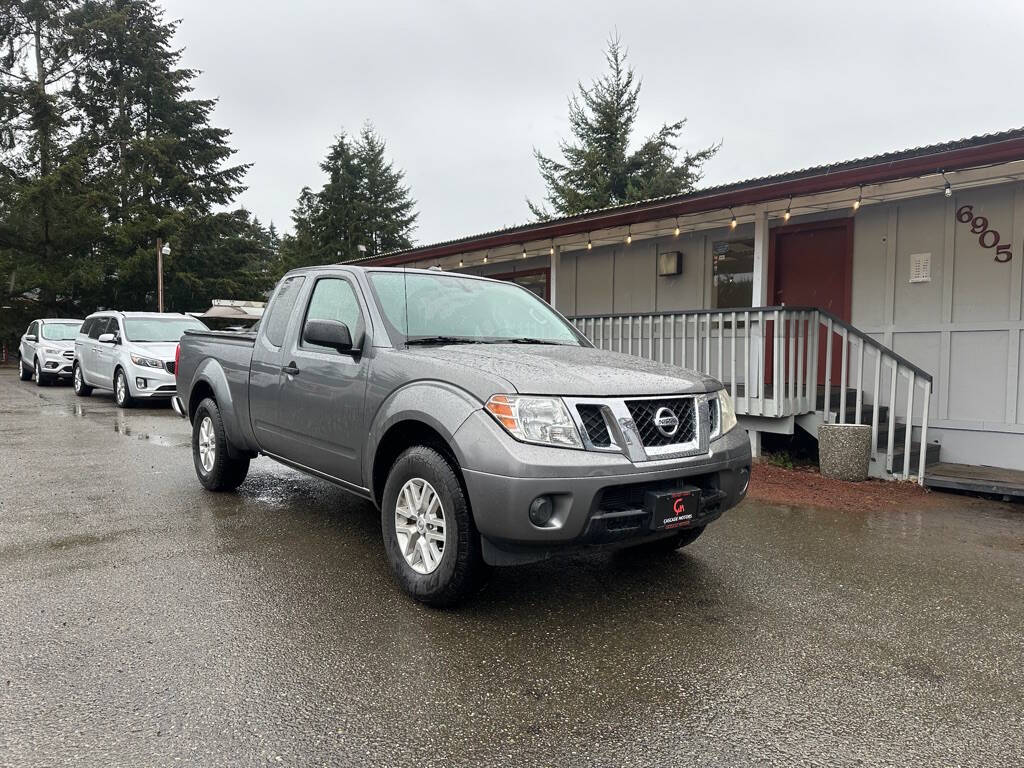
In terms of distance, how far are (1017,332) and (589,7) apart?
19.0 metres

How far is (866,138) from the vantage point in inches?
1321

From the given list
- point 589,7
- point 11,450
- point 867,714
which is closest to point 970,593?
point 867,714

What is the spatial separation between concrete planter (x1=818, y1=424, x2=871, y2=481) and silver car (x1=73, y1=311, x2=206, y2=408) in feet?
31.3

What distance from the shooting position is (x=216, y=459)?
5.62m

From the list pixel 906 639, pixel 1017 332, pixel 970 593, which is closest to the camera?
pixel 906 639

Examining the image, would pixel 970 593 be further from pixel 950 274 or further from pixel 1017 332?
pixel 950 274

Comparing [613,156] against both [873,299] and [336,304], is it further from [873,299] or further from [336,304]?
[336,304]

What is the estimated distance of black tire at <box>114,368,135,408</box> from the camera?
39.2 ft

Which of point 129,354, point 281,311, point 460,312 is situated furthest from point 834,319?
point 129,354

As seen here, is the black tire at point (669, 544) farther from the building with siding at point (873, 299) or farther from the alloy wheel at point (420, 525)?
the building with siding at point (873, 299)

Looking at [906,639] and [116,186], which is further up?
[116,186]

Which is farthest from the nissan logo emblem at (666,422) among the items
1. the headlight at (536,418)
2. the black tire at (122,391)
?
the black tire at (122,391)

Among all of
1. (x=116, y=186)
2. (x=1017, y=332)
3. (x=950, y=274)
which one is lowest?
(x=1017, y=332)

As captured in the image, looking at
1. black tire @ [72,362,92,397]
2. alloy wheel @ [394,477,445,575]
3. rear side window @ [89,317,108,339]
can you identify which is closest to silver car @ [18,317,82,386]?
black tire @ [72,362,92,397]
